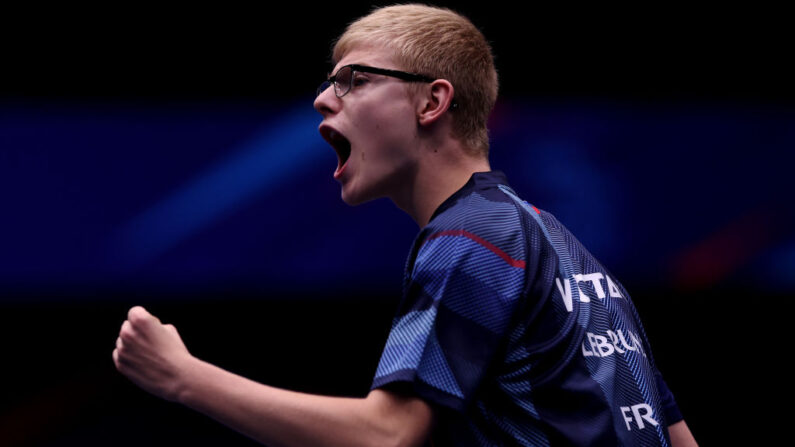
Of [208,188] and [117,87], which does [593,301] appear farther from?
[117,87]

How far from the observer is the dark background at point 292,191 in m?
2.69

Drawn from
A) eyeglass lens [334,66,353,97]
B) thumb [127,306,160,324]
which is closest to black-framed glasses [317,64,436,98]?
eyeglass lens [334,66,353,97]

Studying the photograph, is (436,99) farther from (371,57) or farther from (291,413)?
(291,413)

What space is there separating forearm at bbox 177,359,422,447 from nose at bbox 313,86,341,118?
2.04ft

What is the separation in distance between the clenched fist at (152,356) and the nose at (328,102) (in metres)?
0.57

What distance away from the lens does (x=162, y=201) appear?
2.70 m

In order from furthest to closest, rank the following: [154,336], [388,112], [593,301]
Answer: [388,112], [593,301], [154,336]

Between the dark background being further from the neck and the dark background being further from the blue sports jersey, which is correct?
Answer: the blue sports jersey

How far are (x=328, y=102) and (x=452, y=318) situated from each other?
0.61m

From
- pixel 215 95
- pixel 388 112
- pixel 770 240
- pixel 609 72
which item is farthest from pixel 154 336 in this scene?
pixel 770 240

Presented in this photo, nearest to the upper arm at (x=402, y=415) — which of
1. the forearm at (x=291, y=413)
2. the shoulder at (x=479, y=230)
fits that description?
the forearm at (x=291, y=413)

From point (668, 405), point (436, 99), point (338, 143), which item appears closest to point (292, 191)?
point (338, 143)

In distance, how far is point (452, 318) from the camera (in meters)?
1.05

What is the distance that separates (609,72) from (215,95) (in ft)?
4.82
